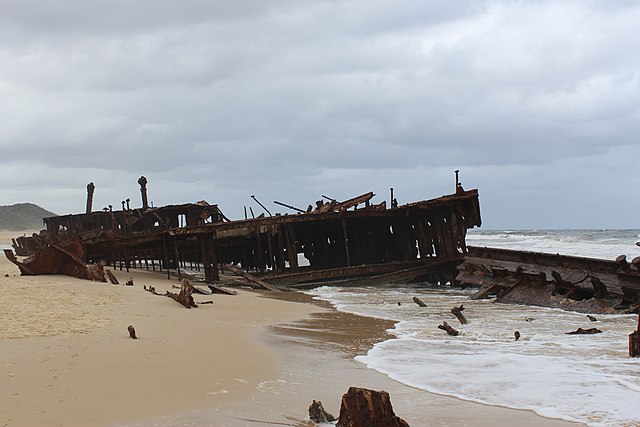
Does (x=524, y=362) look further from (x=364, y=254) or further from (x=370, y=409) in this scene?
(x=364, y=254)

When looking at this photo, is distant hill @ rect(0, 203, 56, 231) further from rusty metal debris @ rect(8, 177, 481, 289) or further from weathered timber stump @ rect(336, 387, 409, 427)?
weathered timber stump @ rect(336, 387, 409, 427)

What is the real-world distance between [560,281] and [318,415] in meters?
10.7

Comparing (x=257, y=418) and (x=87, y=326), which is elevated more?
(x=87, y=326)

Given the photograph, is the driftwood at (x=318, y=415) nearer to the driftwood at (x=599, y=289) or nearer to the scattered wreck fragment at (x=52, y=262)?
the driftwood at (x=599, y=289)

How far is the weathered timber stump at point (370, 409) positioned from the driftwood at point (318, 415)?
1.79ft

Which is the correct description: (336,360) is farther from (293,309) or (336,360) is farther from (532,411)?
(293,309)

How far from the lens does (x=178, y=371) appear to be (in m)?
6.48

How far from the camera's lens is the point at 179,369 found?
6562 millimetres

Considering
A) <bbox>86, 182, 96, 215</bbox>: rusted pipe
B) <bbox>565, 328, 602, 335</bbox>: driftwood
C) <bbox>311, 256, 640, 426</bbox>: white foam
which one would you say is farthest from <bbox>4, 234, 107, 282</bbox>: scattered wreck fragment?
<bbox>86, 182, 96, 215</bbox>: rusted pipe

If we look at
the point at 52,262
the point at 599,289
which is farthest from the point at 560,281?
the point at 52,262

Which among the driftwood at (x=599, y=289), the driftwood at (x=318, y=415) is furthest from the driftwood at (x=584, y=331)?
the driftwood at (x=318, y=415)

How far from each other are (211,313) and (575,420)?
701 centimetres

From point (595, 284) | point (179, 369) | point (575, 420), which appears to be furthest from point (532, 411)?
point (595, 284)

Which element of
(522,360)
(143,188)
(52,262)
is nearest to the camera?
(522,360)
